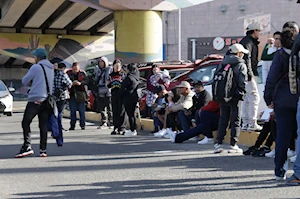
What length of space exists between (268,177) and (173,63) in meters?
13.2

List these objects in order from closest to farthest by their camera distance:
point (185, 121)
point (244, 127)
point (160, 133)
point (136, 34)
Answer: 1. point (244, 127)
2. point (185, 121)
3. point (160, 133)
4. point (136, 34)

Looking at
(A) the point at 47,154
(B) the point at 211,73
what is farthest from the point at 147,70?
(A) the point at 47,154

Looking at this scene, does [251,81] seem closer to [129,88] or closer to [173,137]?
[173,137]

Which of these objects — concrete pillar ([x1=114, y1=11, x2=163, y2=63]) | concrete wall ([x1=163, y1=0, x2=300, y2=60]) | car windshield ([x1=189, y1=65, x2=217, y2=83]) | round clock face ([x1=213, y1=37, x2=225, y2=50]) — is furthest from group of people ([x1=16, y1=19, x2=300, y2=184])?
concrete wall ([x1=163, y1=0, x2=300, y2=60])

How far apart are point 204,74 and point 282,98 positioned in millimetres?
9017

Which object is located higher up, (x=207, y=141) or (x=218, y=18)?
(x=218, y=18)

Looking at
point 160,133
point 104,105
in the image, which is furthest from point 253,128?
point 104,105

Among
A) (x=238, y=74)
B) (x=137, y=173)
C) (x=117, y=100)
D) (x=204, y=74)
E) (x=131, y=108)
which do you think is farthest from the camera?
(x=204, y=74)

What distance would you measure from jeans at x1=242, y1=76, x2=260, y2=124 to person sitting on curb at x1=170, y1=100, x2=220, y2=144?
658mm

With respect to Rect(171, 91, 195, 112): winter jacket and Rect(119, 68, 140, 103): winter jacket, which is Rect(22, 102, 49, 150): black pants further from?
Rect(119, 68, 140, 103): winter jacket

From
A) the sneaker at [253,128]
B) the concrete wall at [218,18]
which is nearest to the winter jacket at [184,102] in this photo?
the sneaker at [253,128]

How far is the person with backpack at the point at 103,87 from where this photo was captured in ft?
49.6

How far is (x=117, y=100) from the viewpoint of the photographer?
46.3 ft

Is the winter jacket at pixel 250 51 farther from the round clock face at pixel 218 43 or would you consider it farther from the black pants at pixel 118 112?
the round clock face at pixel 218 43
